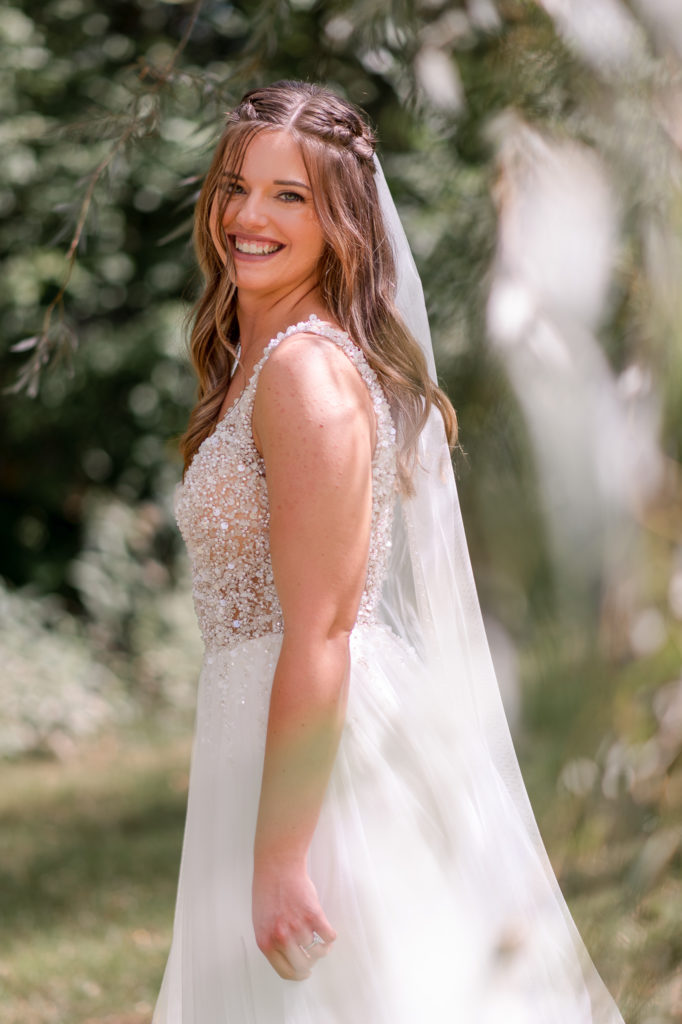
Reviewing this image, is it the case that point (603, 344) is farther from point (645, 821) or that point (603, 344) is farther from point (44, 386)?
point (44, 386)

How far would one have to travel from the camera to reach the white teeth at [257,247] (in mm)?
1600

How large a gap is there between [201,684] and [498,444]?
0.94m

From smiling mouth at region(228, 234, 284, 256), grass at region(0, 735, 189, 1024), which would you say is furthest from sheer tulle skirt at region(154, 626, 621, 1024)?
grass at region(0, 735, 189, 1024)

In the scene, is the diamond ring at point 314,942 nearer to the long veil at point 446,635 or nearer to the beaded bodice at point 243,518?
the long veil at point 446,635

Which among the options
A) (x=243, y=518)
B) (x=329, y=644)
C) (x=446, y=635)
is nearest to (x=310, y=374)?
(x=243, y=518)

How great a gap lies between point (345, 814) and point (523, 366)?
0.81 metres

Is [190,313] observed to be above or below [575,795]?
below

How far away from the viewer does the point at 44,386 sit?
612 cm

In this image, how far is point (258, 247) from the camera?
1.60m

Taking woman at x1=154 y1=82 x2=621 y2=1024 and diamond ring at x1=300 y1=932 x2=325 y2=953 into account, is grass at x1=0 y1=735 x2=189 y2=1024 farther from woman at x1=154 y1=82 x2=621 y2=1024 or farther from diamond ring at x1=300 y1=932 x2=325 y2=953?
diamond ring at x1=300 y1=932 x2=325 y2=953

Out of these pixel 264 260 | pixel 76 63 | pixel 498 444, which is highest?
pixel 498 444

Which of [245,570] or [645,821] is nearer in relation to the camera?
[645,821]

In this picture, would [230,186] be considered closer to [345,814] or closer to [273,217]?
[273,217]

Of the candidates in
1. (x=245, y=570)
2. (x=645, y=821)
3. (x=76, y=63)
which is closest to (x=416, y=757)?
(x=245, y=570)
